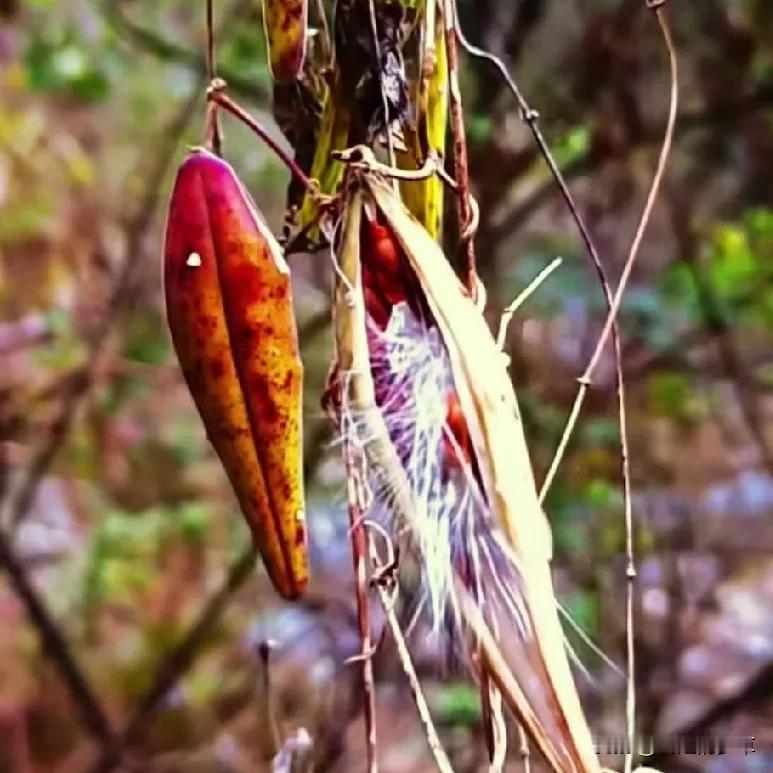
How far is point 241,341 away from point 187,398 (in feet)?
1.57

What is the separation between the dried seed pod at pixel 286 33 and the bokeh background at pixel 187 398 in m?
0.40

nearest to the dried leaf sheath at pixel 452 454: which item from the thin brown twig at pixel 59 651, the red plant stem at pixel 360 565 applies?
the red plant stem at pixel 360 565

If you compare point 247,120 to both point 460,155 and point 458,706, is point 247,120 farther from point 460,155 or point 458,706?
point 458,706

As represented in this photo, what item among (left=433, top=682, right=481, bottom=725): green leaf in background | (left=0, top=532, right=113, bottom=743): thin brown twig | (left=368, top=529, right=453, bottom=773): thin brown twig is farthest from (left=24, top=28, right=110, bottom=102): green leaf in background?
(left=368, top=529, right=453, bottom=773): thin brown twig

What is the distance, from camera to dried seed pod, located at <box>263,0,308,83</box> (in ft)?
0.94

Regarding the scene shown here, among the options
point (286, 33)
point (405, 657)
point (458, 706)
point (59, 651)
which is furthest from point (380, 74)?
point (59, 651)

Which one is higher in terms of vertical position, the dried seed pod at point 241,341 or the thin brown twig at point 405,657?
the dried seed pod at point 241,341

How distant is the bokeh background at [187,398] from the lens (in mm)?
702

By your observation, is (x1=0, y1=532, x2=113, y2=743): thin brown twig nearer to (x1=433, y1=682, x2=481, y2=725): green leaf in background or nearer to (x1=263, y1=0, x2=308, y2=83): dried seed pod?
(x1=433, y1=682, x2=481, y2=725): green leaf in background

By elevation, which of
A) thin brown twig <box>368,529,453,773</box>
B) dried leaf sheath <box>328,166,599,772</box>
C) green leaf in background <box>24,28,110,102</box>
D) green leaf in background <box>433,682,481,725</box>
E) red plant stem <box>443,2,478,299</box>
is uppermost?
green leaf in background <box>24,28,110,102</box>

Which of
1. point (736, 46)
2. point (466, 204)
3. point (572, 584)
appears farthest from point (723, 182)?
point (466, 204)

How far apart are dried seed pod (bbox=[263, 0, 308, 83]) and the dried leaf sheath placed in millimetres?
53

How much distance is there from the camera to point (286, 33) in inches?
11.4

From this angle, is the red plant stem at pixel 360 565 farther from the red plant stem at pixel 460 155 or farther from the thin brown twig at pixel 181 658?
the thin brown twig at pixel 181 658
